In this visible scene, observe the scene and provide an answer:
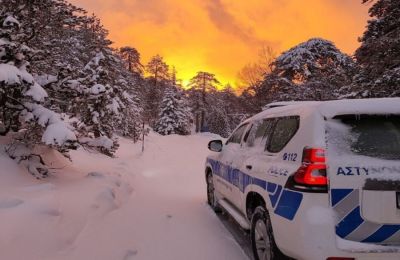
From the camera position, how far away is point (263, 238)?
189 inches

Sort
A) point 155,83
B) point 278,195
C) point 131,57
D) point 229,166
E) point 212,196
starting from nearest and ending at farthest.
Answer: point 278,195
point 229,166
point 212,196
point 131,57
point 155,83

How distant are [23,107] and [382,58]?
445 inches

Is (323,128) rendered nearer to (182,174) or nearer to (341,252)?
(341,252)

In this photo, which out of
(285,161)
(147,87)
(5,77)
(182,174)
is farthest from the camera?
(147,87)

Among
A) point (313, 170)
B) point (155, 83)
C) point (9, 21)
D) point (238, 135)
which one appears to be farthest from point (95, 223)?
point (155, 83)

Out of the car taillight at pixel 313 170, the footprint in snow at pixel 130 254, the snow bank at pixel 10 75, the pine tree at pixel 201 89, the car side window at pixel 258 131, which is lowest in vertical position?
the footprint in snow at pixel 130 254

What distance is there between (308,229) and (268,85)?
28395 millimetres

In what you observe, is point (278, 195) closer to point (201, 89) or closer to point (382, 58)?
point (382, 58)

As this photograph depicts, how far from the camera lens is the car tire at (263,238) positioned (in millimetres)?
4406

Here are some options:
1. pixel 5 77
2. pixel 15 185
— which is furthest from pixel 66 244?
pixel 5 77

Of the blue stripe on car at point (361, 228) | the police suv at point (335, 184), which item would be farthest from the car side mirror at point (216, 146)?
the blue stripe on car at point (361, 228)

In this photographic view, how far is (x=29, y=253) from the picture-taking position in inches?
200

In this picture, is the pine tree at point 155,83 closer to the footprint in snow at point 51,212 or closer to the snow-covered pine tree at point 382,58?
the snow-covered pine tree at point 382,58

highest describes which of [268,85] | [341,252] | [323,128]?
[268,85]
